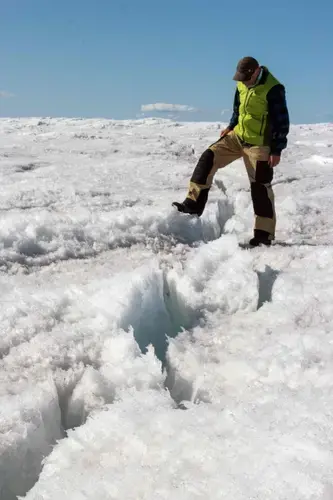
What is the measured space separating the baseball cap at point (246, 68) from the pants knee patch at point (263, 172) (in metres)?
0.79

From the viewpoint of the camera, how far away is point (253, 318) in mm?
2889

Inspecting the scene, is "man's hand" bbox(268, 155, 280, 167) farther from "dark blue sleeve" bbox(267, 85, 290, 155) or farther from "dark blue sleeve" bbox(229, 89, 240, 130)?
"dark blue sleeve" bbox(229, 89, 240, 130)

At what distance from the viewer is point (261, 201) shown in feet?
15.0

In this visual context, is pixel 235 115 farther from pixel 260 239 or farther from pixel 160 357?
pixel 160 357

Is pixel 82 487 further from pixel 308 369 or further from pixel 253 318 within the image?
pixel 253 318

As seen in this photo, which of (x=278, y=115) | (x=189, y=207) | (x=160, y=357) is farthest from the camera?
(x=189, y=207)

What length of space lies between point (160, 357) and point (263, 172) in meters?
2.61

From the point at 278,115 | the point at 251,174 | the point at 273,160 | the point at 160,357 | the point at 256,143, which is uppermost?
the point at 278,115

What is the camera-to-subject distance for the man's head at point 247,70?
433 cm

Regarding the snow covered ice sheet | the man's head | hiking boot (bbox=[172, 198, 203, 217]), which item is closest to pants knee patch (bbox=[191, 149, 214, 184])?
hiking boot (bbox=[172, 198, 203, 217])

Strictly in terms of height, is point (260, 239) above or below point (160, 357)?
above

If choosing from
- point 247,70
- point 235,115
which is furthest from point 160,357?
point 235,115

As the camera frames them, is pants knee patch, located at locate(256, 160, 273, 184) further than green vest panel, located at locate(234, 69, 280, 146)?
Yes

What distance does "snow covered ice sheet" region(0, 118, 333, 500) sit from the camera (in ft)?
5.24
